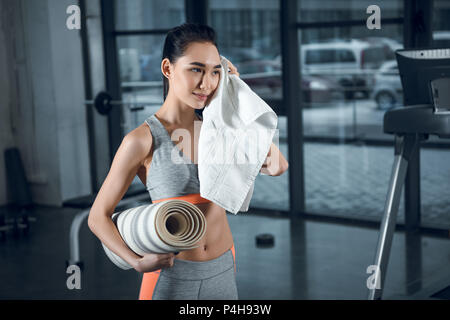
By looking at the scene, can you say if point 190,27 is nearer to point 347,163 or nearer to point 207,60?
point 207,60

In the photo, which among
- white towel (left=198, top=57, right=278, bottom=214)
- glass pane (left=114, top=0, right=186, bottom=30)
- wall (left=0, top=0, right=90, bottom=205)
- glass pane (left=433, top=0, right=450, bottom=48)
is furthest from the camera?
glass pane (left=114, top=0, right=186, bottom=30)

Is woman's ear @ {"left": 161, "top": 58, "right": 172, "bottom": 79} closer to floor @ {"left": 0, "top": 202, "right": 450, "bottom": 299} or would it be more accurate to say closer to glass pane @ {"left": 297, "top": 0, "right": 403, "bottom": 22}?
floor @ {"left": 0, "top": 202, "right": 450, "bottom": 299}

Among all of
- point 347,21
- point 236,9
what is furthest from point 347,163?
point 236,9

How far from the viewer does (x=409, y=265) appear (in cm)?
345

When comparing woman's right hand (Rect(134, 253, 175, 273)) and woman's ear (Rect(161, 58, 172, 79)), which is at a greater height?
woman's ear (Rect(161, 58, 172, 79))

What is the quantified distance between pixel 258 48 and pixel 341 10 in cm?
71

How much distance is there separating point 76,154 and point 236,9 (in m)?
1.64

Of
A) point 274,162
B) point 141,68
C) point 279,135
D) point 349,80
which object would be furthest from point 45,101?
point 274,162

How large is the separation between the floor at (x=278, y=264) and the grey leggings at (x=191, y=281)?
5.98 feet

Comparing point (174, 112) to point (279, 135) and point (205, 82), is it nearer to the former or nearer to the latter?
point (205, 82)

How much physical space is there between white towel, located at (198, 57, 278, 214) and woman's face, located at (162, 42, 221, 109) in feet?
0.12

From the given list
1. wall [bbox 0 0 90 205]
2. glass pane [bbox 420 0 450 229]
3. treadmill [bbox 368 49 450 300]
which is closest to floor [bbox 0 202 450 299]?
glass pane [bbox 420 0 450 229]

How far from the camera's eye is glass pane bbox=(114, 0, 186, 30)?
185 inches

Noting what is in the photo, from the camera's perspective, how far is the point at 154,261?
3.58 feet
